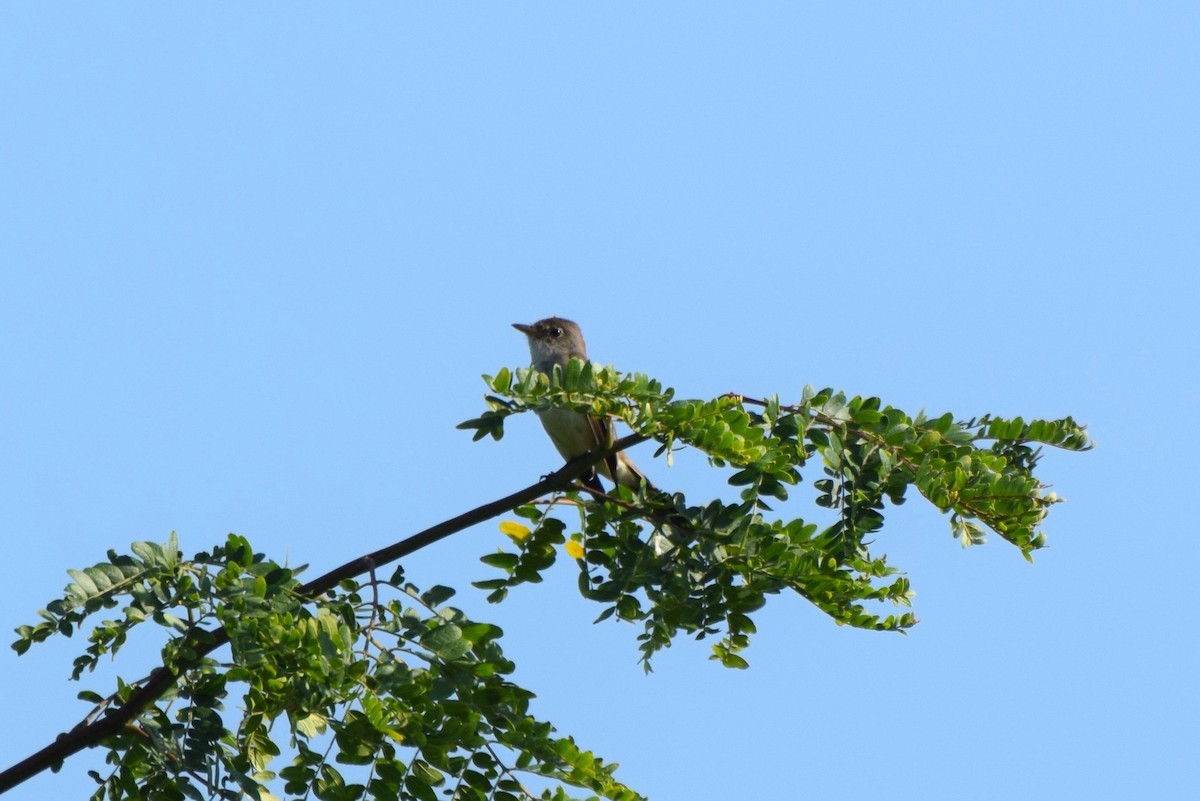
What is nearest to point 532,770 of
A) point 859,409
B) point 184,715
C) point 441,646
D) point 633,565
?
point 441,646

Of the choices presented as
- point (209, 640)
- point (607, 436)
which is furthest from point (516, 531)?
point (209, 640)

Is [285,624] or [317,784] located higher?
[285,624]

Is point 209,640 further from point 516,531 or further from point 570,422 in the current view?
point 570,422

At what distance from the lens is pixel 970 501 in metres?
4.20

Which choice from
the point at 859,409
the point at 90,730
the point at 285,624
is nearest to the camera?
the point at 285,624

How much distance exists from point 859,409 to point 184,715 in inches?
84.1

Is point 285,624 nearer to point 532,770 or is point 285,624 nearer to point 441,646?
point 441,646

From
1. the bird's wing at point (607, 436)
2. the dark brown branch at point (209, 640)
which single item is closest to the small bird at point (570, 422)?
the bird's wing at point (607, 436)

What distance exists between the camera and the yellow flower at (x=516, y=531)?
4.46m

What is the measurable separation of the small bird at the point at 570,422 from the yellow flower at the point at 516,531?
0.35 metres

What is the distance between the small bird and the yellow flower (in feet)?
1.15

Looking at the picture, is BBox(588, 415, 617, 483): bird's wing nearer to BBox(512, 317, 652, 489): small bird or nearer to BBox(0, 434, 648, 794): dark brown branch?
BBox(512, 317, 652, 489): small bird

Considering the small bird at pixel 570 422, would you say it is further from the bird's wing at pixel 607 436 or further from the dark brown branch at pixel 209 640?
the dark brown branch at pixel 209 640

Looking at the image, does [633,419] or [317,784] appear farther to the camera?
[633,419]
